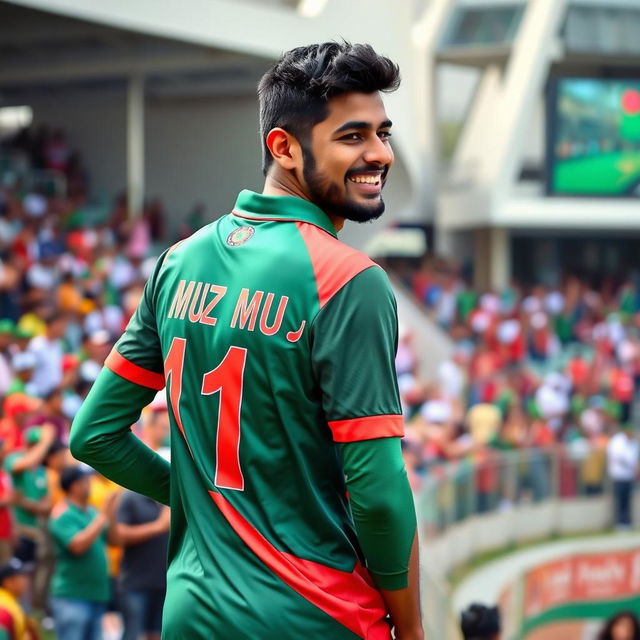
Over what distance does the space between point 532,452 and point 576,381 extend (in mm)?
2795

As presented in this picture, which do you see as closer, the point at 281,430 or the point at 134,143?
the point at 281,430

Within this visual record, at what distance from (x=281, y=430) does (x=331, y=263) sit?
28 centimetres

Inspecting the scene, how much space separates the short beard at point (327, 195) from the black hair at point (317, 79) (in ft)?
0.14

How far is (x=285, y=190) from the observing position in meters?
2.07

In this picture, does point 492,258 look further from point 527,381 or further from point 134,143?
point 134,143

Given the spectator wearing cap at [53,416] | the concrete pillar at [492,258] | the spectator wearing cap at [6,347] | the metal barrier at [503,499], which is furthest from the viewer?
the concrete pillar at [492,258]

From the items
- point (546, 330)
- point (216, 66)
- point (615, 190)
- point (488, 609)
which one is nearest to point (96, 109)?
point (216, 66)

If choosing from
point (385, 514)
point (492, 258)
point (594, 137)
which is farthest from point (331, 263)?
point (492, 258)

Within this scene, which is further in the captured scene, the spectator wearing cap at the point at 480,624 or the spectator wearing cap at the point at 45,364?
the spectator wearing cap at the point at 45,364

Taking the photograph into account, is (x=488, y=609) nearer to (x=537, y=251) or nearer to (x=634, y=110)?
(x=634, y=110)

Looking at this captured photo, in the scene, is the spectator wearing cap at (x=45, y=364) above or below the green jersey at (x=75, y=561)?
above

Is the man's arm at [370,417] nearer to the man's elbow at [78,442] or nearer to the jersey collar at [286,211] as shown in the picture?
the jersey collar at [286,211]

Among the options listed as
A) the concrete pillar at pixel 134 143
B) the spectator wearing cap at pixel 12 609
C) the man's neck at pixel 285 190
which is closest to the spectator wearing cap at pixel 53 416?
the spectator wearing cap at pixel 12 609

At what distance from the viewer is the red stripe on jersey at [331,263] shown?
6.15 feet
